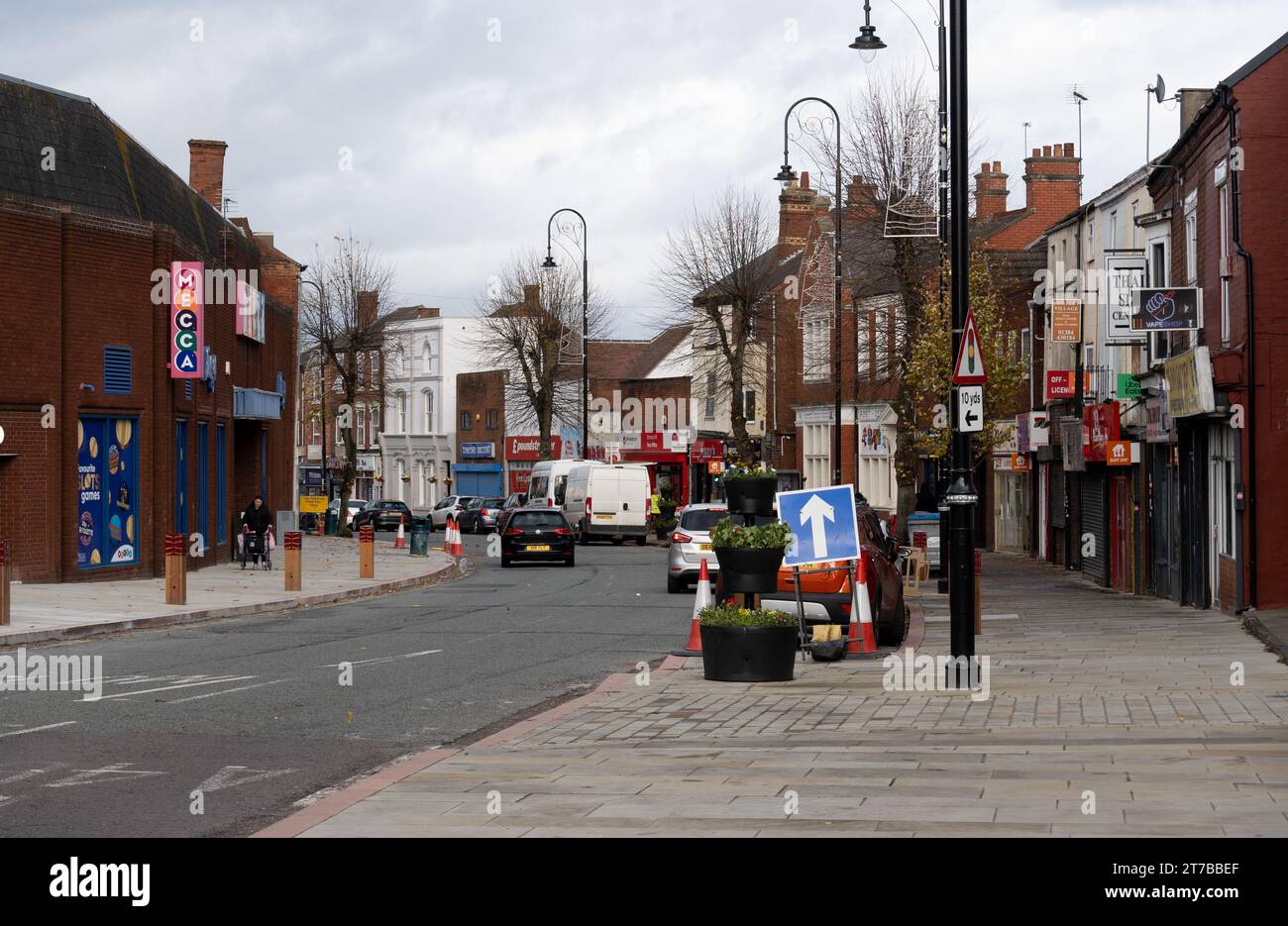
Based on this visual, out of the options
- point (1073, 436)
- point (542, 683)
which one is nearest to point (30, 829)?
point (542, 683)

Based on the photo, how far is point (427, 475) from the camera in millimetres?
94938

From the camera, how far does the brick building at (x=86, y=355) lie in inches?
1043

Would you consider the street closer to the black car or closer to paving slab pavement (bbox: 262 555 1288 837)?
paving slab pavement (bbox: 262 555 1288 837)

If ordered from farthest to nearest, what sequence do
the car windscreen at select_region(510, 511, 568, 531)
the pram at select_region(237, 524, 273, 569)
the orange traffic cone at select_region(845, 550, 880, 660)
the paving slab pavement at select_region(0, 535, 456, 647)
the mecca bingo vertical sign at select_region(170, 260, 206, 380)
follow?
1. the car windscreen at select_region(510, 511, 568, 531)
2. the pram at select_region(237, 524, 273, 569)
3. the mecca bingo vertical sign at select_region(170, 260, 206, 380)
4. the paving slab pavement at select_region(0, 535, 456, 647)
5. the orange traffic cone at select_region(845, 550, 880, 660)

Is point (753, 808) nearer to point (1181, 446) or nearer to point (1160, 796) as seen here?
point (1160, 796)

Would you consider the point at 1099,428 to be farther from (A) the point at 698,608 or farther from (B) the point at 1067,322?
(A) the point at 698,608

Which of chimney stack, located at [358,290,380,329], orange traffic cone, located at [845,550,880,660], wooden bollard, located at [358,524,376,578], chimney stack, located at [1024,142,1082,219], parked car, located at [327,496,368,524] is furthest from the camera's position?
parked car, located at [327,496,368,524]

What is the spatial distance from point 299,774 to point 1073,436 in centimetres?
2536

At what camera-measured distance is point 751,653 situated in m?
14.1

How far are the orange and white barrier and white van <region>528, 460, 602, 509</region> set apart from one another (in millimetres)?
37408

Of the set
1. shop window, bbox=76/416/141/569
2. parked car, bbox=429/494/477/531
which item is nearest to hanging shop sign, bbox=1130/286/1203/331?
shop window, bbox=76/416/141/569

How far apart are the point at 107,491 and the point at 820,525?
17062mm

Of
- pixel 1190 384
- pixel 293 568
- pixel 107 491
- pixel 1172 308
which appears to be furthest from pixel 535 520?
pixel 1190 384

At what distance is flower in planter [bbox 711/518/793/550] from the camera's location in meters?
14.4
